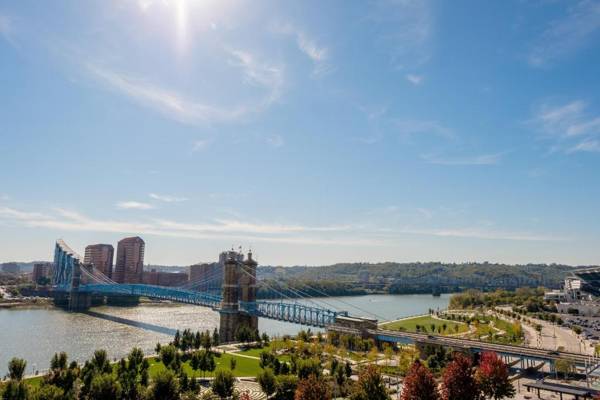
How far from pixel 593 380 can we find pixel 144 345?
135ft

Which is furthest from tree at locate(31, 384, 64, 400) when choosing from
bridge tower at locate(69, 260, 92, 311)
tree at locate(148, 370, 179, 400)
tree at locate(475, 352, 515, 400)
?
bridge tower at locate(69, 260, 92, 311)

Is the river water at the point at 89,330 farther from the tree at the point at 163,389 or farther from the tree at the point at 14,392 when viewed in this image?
the tree at the point at 163,389

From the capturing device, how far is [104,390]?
23469mm

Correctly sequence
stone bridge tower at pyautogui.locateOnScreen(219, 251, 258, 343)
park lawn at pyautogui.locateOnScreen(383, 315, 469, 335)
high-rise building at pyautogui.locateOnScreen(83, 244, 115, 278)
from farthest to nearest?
high-rise building at pyautogui.locateOnScreen(83, 244, 115, 278) < park lawn at pyautogui.locateOnScreen(383, 315, 469, 335) < stone bridge tower at pyautogui.locateOnScreen(219, 251, 258, 343)

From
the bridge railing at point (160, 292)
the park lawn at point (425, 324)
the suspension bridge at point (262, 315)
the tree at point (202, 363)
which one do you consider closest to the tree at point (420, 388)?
the suspension bridge at point (262, 315)

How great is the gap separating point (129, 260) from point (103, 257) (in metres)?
8.39

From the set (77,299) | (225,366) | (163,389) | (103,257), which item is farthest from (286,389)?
(103,257)

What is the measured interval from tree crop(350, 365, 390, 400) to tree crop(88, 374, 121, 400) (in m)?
12.4

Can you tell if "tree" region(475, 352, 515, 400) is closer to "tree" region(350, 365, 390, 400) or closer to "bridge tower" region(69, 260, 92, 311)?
"tree" region(350, 365, 390, 400)

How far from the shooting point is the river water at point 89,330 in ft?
145

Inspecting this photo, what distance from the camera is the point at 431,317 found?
7806cm

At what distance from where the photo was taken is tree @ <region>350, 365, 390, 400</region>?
74.9 feet

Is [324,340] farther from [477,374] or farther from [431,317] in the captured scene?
[431,317]

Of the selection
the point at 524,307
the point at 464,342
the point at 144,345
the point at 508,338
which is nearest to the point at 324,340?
the point at 464,342
